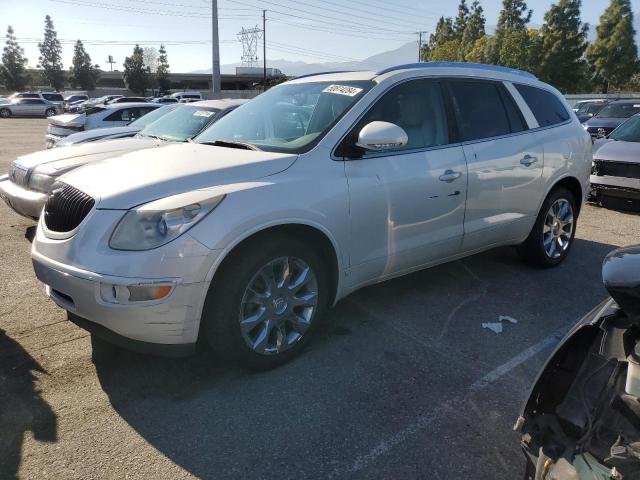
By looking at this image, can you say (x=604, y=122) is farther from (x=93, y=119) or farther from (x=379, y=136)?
(x=379, y=136)

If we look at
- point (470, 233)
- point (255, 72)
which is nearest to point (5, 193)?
point (470, 233)

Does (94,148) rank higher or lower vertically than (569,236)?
higher

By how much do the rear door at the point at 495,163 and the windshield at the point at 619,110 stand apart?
12.2 metres

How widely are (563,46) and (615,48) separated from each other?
4338 millimetres

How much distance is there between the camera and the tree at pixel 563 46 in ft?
128

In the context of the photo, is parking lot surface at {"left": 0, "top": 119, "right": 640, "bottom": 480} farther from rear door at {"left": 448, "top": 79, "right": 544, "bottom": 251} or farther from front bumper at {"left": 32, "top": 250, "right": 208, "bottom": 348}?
rear door at {"left": 448, "top": 79, "right": 544, "bottom": 251}

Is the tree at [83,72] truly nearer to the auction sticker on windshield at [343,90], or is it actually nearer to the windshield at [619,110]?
the windshield at [619,110]

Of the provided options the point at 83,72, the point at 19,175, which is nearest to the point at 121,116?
the point at 19,175

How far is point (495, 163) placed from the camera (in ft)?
14.5

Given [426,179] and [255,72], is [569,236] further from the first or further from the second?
[255,72]

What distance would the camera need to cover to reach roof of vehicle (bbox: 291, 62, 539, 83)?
13.1 feet

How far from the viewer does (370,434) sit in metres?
2.74

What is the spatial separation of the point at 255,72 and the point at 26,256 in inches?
3633

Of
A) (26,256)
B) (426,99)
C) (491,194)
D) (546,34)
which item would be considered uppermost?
(546,34)
